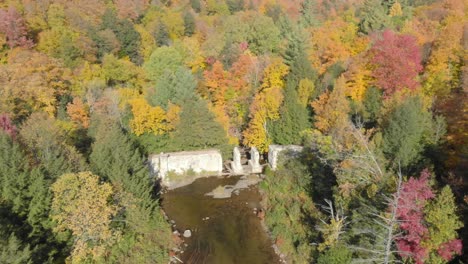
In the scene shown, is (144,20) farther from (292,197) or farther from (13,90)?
(292,197)

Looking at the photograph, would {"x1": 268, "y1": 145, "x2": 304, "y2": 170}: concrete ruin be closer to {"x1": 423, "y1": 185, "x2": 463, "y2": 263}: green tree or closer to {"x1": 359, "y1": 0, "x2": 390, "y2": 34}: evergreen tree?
{"x1": 423, "y1": 185, "x2": 463, "y2": 263}: green tree

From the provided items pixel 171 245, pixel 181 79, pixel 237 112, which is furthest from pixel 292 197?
pixel 181 79

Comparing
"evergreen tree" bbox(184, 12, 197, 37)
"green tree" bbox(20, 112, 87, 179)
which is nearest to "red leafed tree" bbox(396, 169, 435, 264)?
"green tree" bbox(20, 112, 87, 179)

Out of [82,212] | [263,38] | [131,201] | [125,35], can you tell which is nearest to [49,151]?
[131,201]

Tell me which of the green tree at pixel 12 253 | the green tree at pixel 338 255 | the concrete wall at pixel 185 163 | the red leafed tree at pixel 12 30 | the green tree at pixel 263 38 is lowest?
the green tree at pixel 338 255

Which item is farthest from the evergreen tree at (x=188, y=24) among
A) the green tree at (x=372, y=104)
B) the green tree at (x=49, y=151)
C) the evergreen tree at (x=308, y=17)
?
the green tree at (x=49, y=151)

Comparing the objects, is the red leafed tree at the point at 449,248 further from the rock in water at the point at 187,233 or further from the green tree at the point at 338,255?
the rock in water at the point at 187,233

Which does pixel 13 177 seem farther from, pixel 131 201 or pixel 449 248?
pixel 449 248

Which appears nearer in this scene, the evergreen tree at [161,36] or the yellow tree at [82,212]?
the yellow tree at [82,212]
